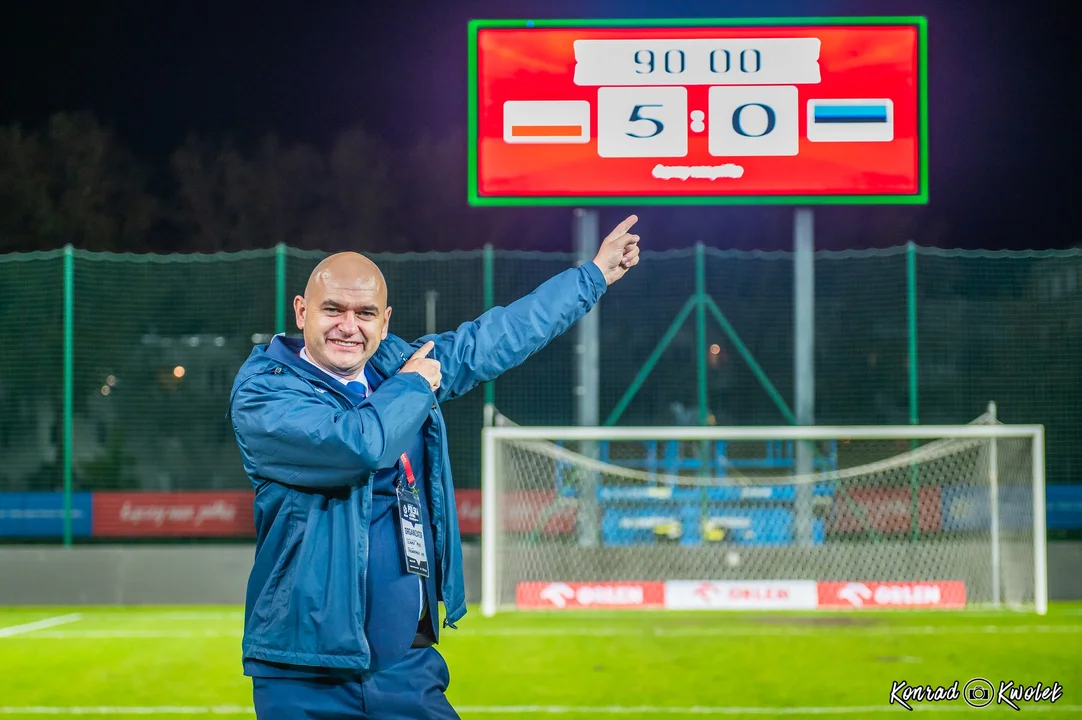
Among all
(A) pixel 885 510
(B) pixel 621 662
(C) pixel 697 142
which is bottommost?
(B) pixel 621 662

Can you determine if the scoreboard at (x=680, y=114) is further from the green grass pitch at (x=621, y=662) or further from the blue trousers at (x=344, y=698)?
the blue trousers at (x=344, y=698)

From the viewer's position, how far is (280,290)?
1091 centimetres

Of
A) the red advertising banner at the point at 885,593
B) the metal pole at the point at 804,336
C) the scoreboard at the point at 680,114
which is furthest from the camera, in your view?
the metal pole at the point at 804,336

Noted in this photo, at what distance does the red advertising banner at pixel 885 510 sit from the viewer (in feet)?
32.3

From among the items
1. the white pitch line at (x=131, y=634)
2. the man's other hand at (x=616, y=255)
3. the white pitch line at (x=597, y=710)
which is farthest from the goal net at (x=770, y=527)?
the man's other hand at (x=616, y=255)

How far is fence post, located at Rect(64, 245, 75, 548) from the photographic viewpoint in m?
10.7

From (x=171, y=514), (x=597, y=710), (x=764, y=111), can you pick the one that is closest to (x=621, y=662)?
(x=597, y=710)

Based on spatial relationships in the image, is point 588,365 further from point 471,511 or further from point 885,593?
point 885,593

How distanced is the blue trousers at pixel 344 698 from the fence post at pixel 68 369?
850 centimetres

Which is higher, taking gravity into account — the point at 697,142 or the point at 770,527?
the point at 697,142

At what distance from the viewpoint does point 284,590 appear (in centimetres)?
278

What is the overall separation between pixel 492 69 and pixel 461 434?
3.04m

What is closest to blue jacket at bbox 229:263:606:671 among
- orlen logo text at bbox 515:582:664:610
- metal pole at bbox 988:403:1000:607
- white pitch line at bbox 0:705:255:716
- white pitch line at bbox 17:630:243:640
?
white pitch line at bbox 0:705:255:716

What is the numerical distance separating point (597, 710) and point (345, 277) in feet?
13.6
